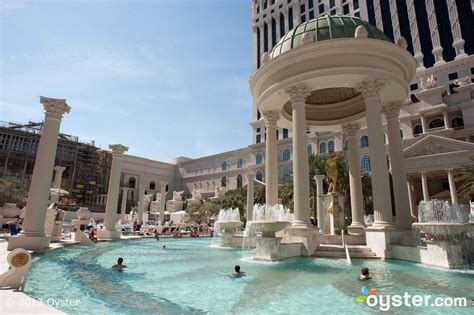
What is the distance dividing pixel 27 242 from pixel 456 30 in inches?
2486

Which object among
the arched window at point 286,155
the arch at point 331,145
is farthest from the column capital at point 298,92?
the arched window at point 286,155

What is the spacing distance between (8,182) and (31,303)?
44.6 metres

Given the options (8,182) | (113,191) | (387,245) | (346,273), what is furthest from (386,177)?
(8,182)

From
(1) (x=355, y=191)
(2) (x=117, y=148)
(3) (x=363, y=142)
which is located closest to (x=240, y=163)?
(3) (x=363, y=142)

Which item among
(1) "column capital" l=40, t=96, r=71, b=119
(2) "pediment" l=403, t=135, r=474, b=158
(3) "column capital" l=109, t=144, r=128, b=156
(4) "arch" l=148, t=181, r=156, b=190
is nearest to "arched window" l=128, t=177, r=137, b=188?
(4) "arch" l=148, t=181, r=156, b=190

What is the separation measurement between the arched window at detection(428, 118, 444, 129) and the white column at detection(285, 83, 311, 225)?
37353mm

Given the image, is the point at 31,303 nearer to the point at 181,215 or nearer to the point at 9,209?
the point at 9,209

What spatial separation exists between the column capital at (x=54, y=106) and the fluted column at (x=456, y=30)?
56.0m

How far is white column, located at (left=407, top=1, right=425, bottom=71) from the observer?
50.0 m

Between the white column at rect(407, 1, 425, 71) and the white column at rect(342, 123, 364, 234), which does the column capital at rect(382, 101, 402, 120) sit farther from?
the white column at rect(407, 1, 425, 71)

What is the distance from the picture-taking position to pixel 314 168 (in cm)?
3256

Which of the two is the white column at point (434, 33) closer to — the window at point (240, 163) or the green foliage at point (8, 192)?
the window at point (240, 163)

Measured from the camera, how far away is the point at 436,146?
34.1 m

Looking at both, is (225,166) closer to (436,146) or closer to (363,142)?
(363,142)
